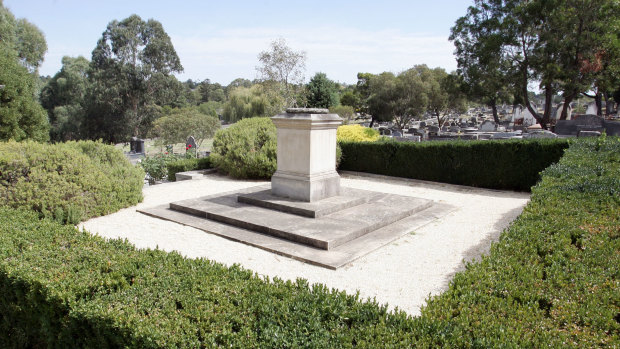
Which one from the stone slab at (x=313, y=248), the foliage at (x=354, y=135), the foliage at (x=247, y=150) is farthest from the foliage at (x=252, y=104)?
the stone slab at (x=313, y=248)

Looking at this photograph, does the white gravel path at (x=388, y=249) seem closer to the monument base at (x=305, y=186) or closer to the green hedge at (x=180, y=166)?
the monument base at (x=305, y=186)

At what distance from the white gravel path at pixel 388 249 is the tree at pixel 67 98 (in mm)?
36502

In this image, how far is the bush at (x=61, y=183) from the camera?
7461 mm

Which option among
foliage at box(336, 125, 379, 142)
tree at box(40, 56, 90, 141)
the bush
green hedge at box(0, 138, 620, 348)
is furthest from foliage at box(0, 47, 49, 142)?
tree at box(40, 56, 90, 141)

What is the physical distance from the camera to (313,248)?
6.22 m

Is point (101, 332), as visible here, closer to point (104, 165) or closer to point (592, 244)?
point (592, 244)

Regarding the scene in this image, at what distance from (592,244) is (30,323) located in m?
5.09

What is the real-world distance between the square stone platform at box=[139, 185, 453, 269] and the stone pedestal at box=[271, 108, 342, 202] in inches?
9.8

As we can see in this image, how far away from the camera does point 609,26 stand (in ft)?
66.6

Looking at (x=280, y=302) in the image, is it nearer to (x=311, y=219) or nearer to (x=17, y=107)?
(x=311, y=219)

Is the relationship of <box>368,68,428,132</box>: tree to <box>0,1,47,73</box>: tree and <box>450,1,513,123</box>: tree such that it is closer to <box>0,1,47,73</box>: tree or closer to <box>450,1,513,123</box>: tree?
<box>450,1,513,123</box>: tree

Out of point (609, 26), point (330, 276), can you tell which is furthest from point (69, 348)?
point (609, 26)

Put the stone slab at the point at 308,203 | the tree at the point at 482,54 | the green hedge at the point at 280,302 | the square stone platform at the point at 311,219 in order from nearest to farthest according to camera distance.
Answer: the green hedge at the point at 280,302 → the square stone platform at the point at 311,219 → the stone slab at the point at 308,203 → the tree at the point at 482,54

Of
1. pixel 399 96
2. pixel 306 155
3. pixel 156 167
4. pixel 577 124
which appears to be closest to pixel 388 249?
pixel 306 155
